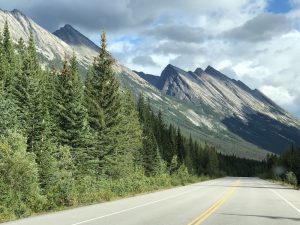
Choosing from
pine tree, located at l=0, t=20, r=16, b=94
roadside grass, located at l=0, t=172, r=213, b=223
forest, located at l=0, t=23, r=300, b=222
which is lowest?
roadside grass, located at l=0, t=172, r=213, b=223

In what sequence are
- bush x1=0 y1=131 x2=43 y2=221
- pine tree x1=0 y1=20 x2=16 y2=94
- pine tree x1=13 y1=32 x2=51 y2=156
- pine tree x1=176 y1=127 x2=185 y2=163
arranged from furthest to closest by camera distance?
pine tree x1=176 y1=127 x2=185 y2=163
pine tree x1=0 y1=20 x2=16 y2=94
pine tree x1=13 y1=32 x2=51 y2=156
bush x1=0 y1=131 x2=43 y2=221

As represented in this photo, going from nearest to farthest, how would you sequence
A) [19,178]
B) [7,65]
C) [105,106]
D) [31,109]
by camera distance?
1. [19,178]
2. [31,109]
3. [105,106]
4. [7,65]

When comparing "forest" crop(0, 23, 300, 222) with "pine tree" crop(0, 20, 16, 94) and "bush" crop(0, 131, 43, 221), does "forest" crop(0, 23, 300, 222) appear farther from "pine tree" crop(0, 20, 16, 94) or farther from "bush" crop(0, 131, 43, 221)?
"bush" crop(0, 131, 43, 221)

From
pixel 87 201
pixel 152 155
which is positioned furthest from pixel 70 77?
pixel 152 155

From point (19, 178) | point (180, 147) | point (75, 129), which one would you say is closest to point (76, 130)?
point (75, 129)

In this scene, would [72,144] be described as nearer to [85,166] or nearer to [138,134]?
[85,166]

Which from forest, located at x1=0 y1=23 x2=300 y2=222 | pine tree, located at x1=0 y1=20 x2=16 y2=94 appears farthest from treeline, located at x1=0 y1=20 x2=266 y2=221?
pine tree, located at x1=0 y1=20 x2=16 y2=94

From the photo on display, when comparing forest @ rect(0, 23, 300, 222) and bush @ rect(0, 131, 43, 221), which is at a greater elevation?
forest @ rect(0, 23, 300, 222)

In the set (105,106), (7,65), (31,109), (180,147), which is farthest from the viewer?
(180,147)

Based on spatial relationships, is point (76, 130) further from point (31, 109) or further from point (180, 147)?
point (180, 147)

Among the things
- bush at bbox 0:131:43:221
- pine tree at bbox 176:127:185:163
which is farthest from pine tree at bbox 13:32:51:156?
pine tree at bbox 176:127:185:163

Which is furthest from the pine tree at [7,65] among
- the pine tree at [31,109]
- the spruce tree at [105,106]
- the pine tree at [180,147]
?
the pine tree at [180,147]

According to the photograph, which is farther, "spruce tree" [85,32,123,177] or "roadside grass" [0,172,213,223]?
"spruce tree" [85,32,123,177]

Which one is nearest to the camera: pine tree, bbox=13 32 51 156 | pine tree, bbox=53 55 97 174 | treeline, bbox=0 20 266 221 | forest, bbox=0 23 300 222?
forest, bbox=0 23 300 222
